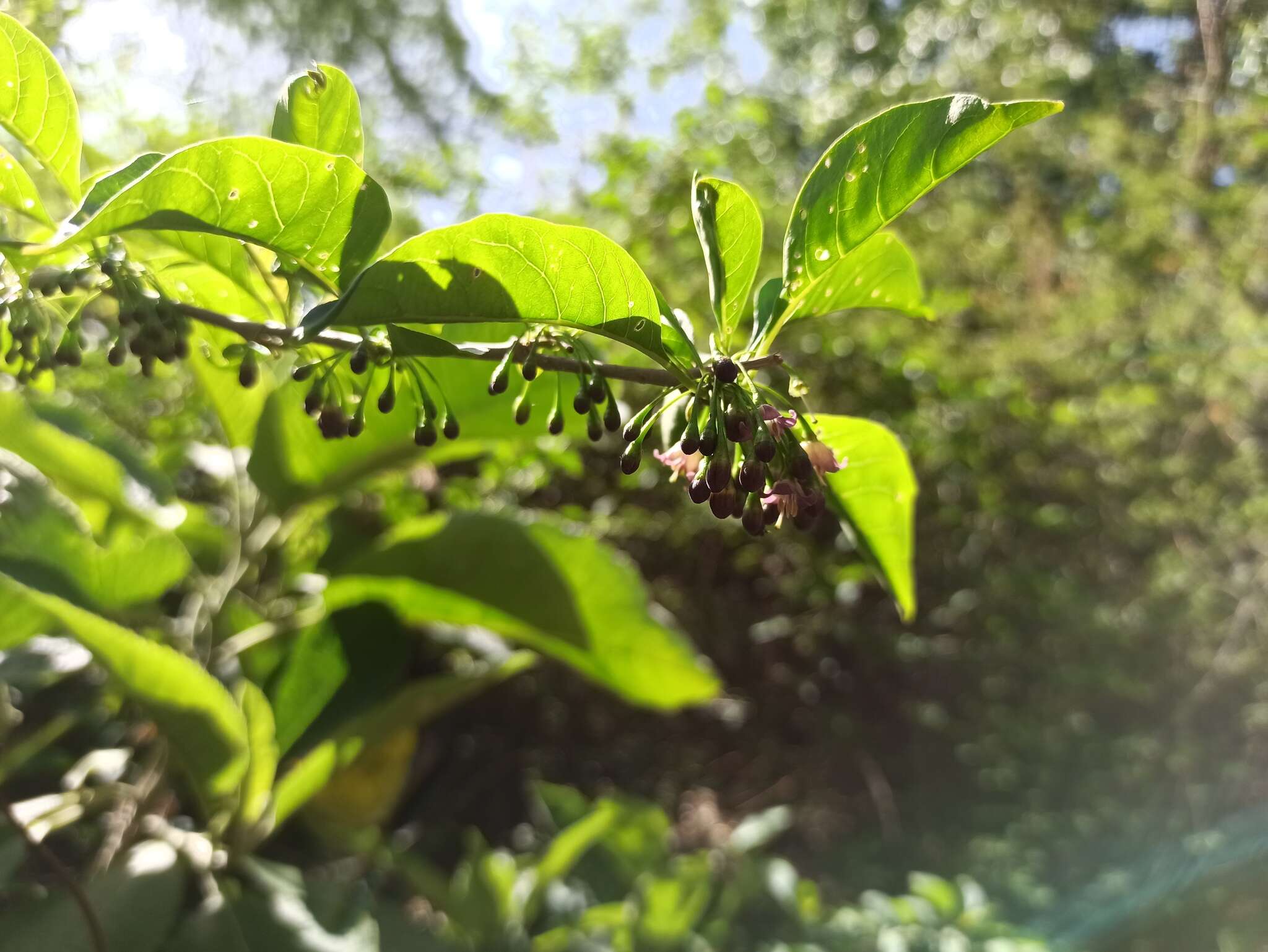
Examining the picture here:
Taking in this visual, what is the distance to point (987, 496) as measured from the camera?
186cm

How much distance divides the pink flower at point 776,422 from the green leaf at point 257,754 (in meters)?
0.61

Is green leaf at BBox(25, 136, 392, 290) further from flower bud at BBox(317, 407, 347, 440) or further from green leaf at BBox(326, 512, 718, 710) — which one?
green leaf at BBox(326, 512, 718, 710)

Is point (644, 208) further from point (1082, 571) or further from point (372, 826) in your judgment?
point (1082, 571)

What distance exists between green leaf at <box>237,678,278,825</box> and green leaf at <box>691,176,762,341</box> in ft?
2.01

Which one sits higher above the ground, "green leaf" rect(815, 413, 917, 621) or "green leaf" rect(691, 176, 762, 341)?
"green leaf" rect(691, 176, 762, 341)

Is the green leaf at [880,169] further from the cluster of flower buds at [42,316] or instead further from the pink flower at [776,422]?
the cluster of flower buds at [42,316]

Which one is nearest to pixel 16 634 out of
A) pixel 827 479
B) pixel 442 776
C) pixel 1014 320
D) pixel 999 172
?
pixel 827 479

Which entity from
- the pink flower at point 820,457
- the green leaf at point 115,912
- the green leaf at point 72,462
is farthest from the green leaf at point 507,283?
the green leaf at point 72,462

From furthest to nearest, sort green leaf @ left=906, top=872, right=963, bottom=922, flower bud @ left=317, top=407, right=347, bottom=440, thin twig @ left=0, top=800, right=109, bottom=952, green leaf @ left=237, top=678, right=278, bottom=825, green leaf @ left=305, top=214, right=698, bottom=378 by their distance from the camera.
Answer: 1. green leaf @ left=906, top=872, right=963, bottom=922
2. green leaf @ left=237, top=678, right=278, bottom=825
3. thin twig @ left=0, top=800, right=109, bottom=952
4. flower bud @ left=317, top=407, right=347, bottom=440
5. green leaf @ left=305, top=214, right=698, bottom=378

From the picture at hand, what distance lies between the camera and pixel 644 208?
5.79ft

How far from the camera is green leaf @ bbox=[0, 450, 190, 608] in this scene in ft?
2.43

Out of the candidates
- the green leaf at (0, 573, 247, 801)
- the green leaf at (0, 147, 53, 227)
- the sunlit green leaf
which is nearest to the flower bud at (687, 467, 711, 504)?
the sunlit green leaf

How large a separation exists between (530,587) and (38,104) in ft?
2.08

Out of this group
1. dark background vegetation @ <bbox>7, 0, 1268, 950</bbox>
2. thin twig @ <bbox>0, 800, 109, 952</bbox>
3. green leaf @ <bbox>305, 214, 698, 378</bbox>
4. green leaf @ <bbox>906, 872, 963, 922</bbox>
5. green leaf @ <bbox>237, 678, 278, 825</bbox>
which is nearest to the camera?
green leaf @ <bbox>305, 214, 698, 378</bbox>
